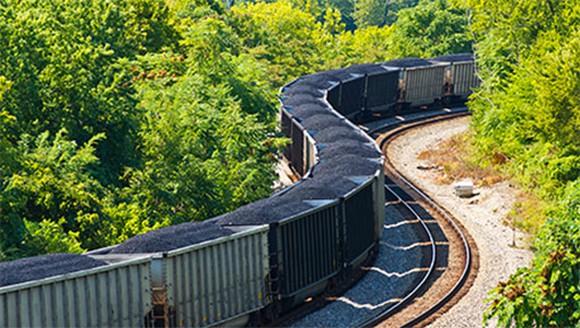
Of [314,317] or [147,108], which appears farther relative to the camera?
[147,108]

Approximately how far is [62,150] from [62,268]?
32.9ft

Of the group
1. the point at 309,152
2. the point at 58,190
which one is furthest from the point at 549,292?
the point at 309,152

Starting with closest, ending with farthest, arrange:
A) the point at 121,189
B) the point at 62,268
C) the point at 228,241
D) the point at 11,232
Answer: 1. the point at 62,268
2. the point at 228,241
3. the point at 11,232
4. the point at 121,189

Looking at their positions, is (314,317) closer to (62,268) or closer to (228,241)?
(228,241)

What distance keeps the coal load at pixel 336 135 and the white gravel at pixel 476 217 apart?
483 cm

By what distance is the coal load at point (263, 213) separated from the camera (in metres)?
23.0

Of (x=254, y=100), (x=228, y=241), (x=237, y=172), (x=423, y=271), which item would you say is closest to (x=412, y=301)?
(x=423, y=271)

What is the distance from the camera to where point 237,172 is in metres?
31.9

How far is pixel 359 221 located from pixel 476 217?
357 inches

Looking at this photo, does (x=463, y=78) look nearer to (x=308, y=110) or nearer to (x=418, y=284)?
(x=308, y=110)

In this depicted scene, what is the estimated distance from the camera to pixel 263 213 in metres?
23.2

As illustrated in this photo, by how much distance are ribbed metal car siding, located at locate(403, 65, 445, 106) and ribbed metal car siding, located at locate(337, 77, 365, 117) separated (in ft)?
12.7

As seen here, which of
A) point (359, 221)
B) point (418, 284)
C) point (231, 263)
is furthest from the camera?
point (359, 221)

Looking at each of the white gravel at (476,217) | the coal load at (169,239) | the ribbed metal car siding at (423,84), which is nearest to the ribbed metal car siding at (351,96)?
the white gravel at (476,217)
